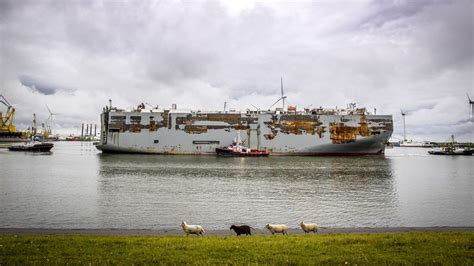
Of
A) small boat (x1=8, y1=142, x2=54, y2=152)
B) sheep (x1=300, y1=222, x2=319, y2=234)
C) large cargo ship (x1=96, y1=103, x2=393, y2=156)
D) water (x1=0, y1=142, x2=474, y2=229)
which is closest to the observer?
sheep (x1=300, y1=222, x2=319, y2=234)

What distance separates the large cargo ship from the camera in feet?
268

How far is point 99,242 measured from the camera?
10086 millimetres

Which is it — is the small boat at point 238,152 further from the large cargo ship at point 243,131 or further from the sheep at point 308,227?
the sheep at point 308,227

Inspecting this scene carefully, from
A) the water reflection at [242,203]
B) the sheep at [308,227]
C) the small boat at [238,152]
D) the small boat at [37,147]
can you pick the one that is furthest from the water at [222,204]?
the small boat at [37,147]

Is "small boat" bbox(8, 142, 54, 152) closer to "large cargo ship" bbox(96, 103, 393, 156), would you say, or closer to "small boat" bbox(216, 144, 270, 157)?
"large cargo ship" bbox(96, 103, 393, 156)

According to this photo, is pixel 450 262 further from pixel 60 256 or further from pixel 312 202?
pixel 312 202

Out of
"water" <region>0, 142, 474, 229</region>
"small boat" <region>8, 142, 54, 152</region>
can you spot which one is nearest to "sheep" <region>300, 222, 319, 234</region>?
"water" <region>0, 142, 474, 229</region>

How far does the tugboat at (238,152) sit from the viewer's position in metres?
77.1

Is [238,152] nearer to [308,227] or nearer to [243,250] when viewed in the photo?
[308,227]

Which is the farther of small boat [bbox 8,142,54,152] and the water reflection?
small boat [bbox 8,142,54,152]

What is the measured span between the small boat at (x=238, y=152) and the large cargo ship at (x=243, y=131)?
3.53 m

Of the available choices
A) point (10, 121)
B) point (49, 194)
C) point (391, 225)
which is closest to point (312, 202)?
point (391, 225)

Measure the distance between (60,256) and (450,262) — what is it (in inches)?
375

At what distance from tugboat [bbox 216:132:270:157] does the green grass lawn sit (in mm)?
66015
